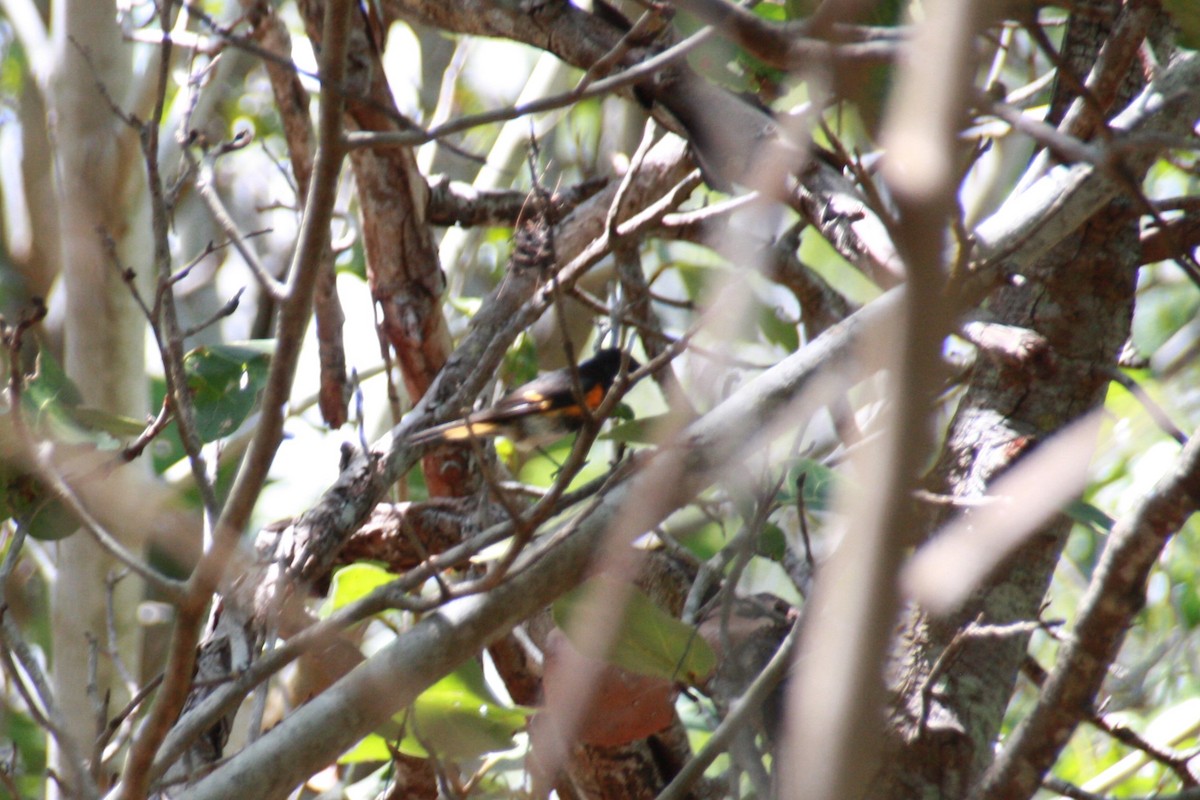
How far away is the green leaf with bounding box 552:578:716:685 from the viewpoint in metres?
1.47

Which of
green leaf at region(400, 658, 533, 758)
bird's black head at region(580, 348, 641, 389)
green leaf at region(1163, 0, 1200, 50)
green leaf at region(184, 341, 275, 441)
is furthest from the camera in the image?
bird's black head at region(580, 348, 641, 389)

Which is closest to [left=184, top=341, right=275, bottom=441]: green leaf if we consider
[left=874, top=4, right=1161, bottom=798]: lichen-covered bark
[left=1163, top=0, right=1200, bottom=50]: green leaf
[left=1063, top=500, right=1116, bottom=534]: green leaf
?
[left=874, top=4, right=1161, bottom=798]: lichen-covered bark

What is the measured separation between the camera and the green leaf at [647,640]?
1.47 m

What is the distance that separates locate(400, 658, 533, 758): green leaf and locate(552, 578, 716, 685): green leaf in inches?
14.0

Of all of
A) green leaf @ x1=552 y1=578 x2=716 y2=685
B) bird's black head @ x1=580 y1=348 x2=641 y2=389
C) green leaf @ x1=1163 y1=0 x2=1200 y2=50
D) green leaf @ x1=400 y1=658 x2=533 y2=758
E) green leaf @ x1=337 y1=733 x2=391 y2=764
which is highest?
bird's black head @ x1=580 y1=348 x2=641 y2=389

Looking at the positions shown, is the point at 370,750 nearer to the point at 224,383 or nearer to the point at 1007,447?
the point at 224,383

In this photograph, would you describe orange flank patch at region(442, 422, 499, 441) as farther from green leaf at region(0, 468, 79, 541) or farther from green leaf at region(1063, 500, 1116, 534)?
green leaf at region(1063, 500, 1116, 534)

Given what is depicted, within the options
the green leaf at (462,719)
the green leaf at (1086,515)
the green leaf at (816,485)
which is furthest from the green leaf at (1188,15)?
the green leaf at (462,719)

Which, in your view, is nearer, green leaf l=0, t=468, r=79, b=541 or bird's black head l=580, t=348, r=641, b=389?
green leaf l=0, t=468, r=79, b=541

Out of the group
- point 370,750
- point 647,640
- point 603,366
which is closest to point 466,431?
point 647,640

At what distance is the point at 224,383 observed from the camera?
79.4 inches

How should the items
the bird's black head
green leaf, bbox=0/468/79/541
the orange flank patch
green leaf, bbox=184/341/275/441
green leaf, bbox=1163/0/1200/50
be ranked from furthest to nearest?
the bird's black head, the orange flank patch, green leaf, bbox=184/341/275/441, green leaf, bbox=0/468/79/541, green leaf, bbox=1163/0/1200/50

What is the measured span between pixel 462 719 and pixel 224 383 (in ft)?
2.45

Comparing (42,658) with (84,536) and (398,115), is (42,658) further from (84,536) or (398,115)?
(398,115)
